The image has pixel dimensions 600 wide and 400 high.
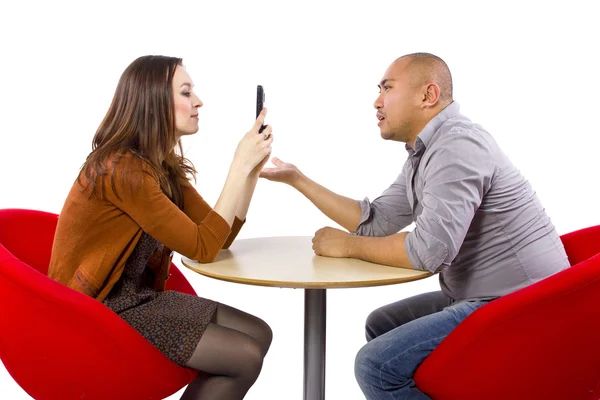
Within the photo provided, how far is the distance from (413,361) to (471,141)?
0.78m

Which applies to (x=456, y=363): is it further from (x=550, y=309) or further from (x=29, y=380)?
(x=29, y=380)

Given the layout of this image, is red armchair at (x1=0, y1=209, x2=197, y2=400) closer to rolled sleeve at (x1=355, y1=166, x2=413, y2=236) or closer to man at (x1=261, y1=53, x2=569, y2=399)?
man at (x1=261, y1=53, x2=569, y2=399)

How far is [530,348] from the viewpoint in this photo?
2.30m

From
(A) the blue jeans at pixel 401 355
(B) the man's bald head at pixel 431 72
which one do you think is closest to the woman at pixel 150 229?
(A) the blue jeans at pixel 401 355

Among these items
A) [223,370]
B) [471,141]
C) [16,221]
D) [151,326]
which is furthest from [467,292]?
[16,221]

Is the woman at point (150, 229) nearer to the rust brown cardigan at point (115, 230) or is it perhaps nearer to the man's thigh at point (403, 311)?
the rust brown cardigan at point (115, 230)

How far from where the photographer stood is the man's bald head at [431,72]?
110 inches

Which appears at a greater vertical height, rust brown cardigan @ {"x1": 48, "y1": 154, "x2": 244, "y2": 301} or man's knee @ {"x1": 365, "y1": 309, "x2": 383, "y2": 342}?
rust brown cardigan @ {"x1": 48, "y1": 154, "x2": 244, "y2": 301}

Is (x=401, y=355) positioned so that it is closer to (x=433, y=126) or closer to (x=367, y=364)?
(x=367, y=364)

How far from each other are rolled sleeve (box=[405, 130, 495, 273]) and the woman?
641mm

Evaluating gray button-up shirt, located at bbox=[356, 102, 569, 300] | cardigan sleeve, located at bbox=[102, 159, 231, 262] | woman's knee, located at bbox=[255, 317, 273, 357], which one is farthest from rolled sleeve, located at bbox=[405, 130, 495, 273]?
cardigan sleeve, located at bbox=[102, 159, 231, 262]

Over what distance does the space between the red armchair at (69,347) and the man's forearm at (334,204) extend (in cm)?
98

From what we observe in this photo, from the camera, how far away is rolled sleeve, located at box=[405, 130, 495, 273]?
7.98 feet

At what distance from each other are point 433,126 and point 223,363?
3.81ft
